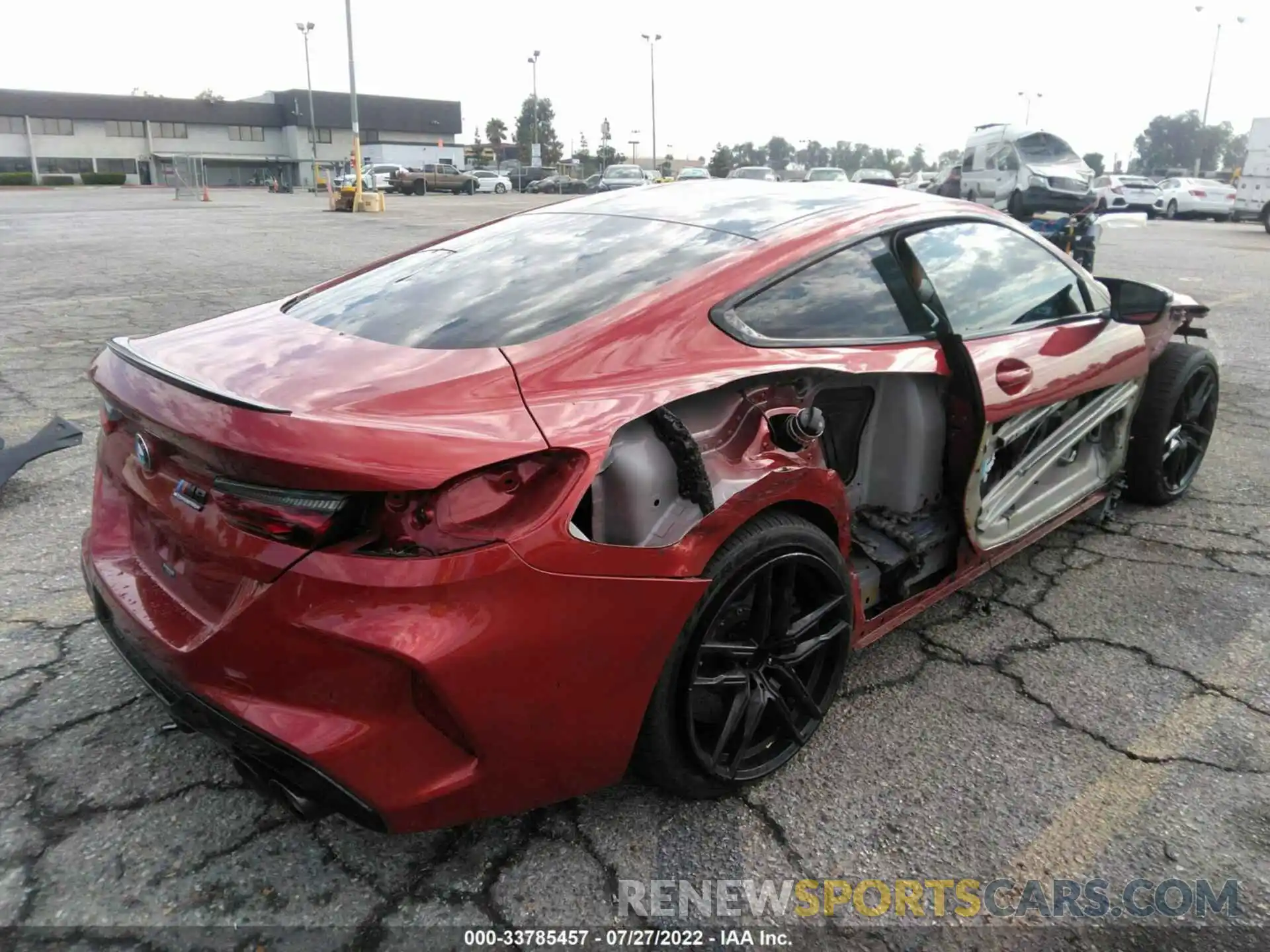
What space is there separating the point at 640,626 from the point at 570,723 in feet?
0.81

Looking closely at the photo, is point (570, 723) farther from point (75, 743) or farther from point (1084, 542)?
point (1084, 542)

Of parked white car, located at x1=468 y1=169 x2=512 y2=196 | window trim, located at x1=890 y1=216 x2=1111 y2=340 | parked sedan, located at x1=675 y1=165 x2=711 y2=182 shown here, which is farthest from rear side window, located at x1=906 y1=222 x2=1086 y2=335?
parked white car, located at x1=468 y1=169 x2=512 y2=196

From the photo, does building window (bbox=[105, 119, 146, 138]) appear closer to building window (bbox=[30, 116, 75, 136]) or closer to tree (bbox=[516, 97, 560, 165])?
building window (bbox=[30, 116, 75, 136])

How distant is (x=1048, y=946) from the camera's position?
6.12 feet

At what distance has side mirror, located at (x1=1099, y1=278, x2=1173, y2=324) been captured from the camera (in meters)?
3.66

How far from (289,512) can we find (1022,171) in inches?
824

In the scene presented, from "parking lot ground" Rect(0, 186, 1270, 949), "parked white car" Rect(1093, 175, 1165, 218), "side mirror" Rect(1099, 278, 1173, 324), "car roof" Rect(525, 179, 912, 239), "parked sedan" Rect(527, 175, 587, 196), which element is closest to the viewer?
"parking lot ground" Rect(0, 186, 1270, 949)

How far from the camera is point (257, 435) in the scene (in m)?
1.64

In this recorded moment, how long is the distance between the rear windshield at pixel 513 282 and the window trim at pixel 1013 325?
0.68 metres

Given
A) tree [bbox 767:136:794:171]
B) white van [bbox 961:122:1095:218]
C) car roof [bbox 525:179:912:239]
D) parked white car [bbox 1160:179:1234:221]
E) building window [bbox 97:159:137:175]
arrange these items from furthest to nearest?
tree [bbox 767:136:794:171]
building window [bbox 97:159:137:175]
parked white car [bbox 1160:179:1234:221]
white van [bbox 961:122:1095:218]
car roof [bbox 525:179:912:239]

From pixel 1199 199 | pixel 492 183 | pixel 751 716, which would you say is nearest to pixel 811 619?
pixel 751 716

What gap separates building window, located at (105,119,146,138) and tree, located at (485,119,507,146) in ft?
119

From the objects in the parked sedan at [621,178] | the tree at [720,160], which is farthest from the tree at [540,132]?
the parked sedan at [621,178]

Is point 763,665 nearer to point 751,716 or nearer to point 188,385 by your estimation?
point 751,716
